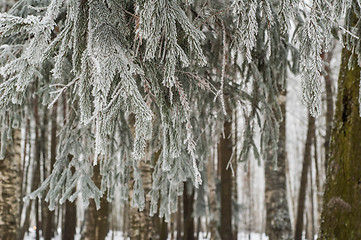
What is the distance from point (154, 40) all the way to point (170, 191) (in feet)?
8.30

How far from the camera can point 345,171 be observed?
3424mm

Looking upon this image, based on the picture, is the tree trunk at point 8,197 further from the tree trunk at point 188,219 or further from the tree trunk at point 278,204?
the tree trunk at point 188,219

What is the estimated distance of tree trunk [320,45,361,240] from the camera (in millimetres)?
3266

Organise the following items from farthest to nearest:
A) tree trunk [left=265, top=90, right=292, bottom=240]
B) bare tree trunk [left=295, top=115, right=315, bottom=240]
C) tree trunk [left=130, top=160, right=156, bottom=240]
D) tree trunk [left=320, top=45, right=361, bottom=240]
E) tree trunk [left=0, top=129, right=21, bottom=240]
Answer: bare tree trunk [left=295, top=115, right=315, bottom=240] → tree trunk [left=265, top=90, right=292, bottom=240] → tree trunk [left=130, top=160, right=156, bottom=240] → tree trunk [left=0, top=129, right=21, bottom=240] → tree trunk [left=320, top=45, right=361, bottom=240]

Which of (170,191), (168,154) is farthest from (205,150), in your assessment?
(168,154)

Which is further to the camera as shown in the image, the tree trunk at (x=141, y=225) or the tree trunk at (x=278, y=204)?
the tree trunk at (x=278, y=204)

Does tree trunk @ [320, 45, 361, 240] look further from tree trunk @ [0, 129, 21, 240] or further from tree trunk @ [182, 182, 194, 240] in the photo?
tree trunk @ [182, 182, 194, 240]

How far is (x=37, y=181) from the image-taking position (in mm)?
11273

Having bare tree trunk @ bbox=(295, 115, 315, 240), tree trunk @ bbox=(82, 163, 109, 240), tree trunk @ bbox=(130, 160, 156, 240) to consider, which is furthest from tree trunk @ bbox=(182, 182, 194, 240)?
tree trunk @ bbox=(130, 160, 156, 240)

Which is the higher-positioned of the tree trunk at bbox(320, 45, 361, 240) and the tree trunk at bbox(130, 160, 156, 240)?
the tree trunk at bbox(320, 45, 361, 240)

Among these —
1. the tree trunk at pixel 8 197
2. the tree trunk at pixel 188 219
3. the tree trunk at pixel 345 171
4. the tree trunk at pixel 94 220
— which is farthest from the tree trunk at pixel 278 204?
the tree trunk at pixel 8 197

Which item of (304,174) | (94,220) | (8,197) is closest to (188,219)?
(304,174)

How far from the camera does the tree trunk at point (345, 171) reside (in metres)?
3.27

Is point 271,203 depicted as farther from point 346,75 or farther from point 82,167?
point 82,167
